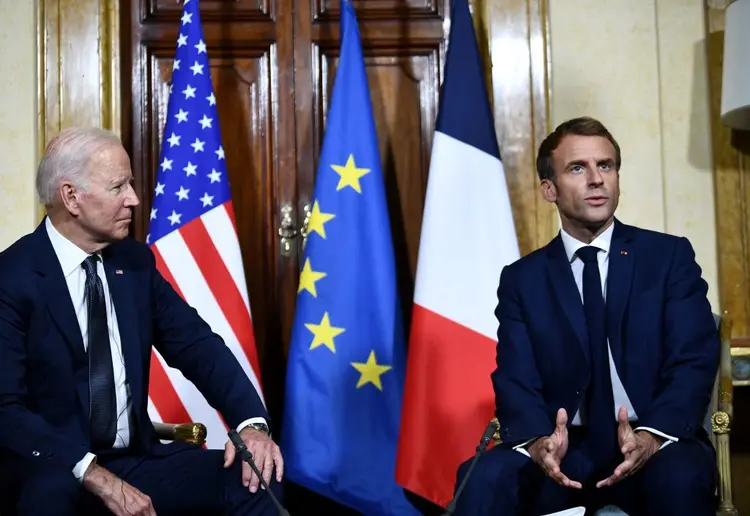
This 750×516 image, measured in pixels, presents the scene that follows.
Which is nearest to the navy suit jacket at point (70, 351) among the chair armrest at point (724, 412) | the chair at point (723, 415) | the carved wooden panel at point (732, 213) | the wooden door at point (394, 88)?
the chair at point (723, 415)

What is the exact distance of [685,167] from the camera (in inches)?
145

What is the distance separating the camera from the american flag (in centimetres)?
340

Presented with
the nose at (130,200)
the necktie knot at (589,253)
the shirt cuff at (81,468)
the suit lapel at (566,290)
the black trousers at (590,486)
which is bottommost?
the black trousers at (590,486)

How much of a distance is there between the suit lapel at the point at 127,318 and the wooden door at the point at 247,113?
140 cm

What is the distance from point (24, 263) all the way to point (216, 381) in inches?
21.6

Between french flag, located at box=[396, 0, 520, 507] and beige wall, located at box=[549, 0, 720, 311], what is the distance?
47cm

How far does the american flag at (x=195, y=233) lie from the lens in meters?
3.40

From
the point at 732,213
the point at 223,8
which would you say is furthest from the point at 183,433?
the point at 732,213

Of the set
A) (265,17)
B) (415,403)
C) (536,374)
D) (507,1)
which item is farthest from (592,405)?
(265,17)

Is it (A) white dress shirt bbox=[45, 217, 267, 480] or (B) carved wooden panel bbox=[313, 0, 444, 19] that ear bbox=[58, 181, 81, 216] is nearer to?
(A) white dress shirt bbox=[45, 217, 267, 480]

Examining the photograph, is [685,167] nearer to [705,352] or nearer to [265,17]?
[705,352]

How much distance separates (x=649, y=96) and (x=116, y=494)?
98.7 inches

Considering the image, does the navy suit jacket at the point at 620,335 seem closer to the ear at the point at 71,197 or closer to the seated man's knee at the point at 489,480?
the seated man's knee at the point at 489,480

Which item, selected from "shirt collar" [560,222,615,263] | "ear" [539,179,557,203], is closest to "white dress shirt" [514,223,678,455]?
"shirt collar" [560,222,615,263]
